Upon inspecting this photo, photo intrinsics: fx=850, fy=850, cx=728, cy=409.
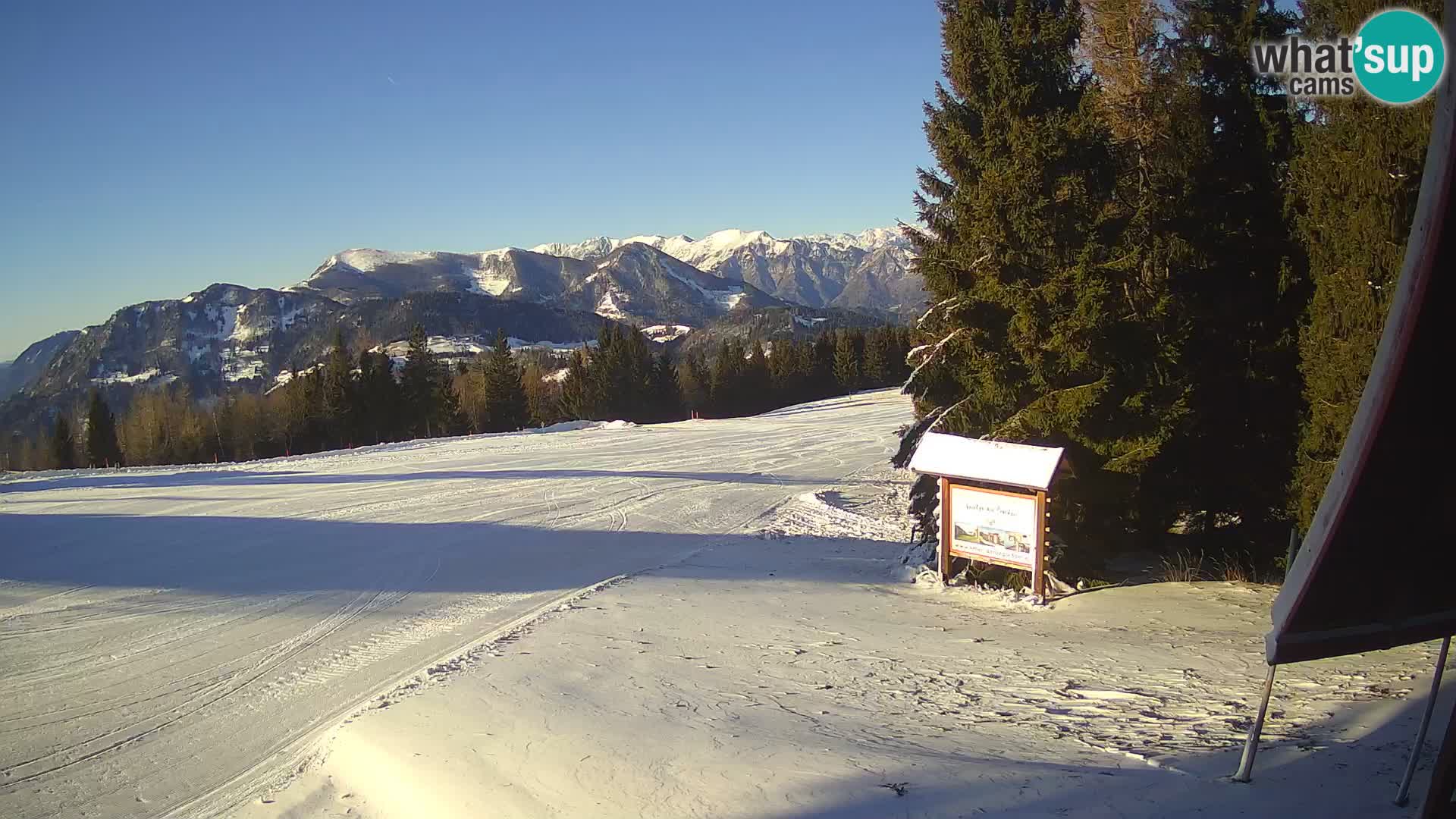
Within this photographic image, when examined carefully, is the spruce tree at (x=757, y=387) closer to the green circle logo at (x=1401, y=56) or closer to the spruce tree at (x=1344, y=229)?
the spruce tree at (x=1344, y=229)

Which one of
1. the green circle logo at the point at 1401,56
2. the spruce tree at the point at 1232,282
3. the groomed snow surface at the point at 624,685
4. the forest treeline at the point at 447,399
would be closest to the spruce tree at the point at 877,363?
the forest treeline at the point at 447,399

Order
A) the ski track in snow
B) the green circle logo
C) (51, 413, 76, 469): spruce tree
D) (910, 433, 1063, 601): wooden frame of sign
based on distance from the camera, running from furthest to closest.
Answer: (51, 413, 76, 469): spruce tree → (910, 433, 1063, 601): wooden frame of sign → the green circle logo → the ski track in snow

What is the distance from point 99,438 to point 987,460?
74366 millimetres

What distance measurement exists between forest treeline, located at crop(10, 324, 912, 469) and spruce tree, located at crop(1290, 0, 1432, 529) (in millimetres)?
43480

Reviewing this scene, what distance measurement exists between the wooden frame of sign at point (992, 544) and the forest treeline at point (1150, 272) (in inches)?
22.5

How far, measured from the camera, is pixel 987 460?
12.2 meters

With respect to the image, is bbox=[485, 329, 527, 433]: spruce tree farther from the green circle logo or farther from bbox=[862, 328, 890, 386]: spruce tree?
the green circle logo

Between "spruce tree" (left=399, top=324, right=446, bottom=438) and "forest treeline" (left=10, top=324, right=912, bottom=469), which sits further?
"spruce tree" (left=399, top=324, right=446, bottom=438)

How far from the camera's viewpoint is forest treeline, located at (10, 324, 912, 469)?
63250mm

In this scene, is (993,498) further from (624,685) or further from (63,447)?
(63,447)

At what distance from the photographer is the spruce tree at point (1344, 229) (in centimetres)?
914

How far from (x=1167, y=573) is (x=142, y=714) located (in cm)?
1340

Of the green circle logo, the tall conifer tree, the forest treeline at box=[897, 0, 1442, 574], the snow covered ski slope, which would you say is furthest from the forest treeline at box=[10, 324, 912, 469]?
the green circle logo

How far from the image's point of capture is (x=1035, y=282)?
41.4ft
